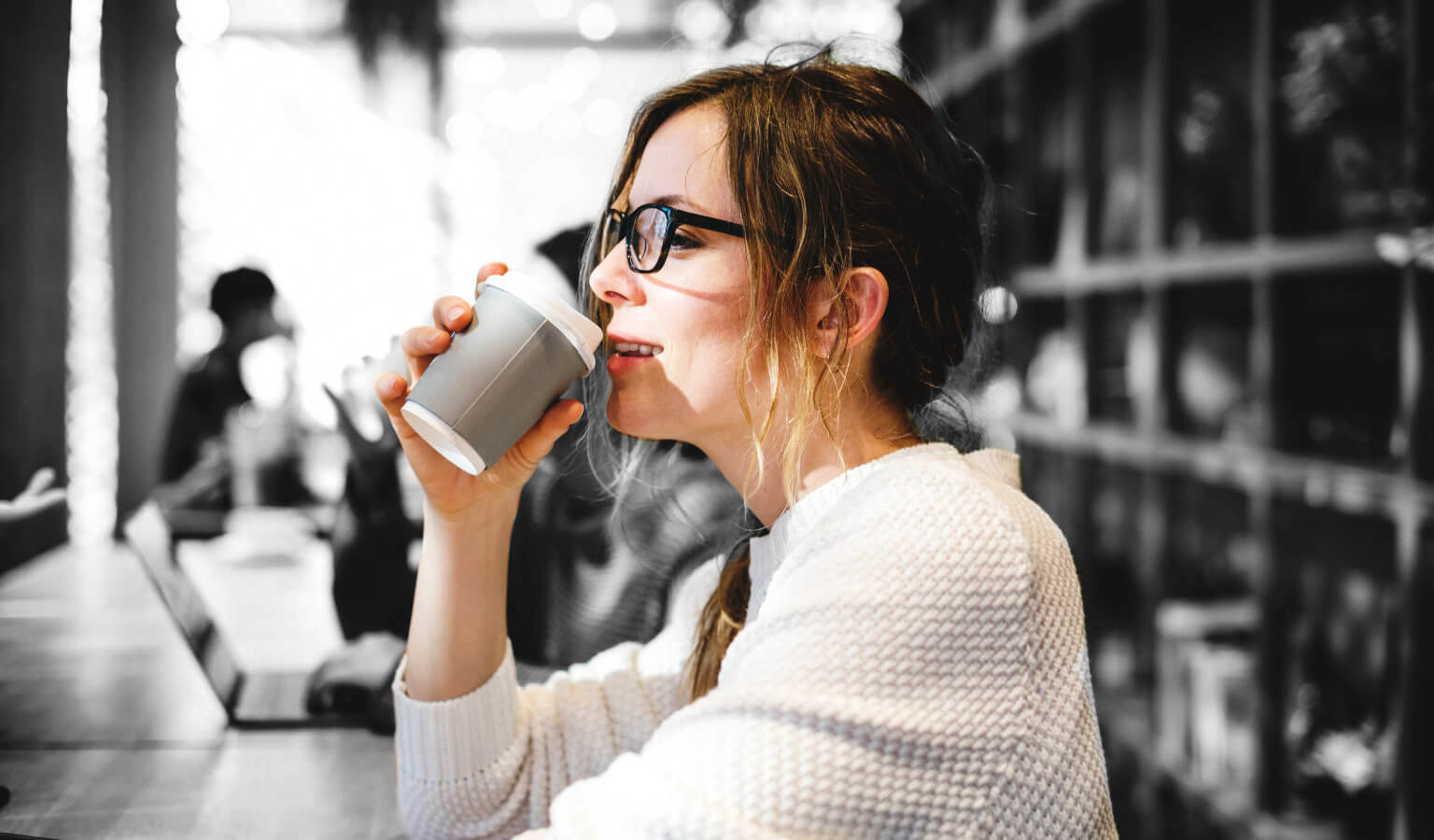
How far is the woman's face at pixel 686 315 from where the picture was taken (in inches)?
34.5

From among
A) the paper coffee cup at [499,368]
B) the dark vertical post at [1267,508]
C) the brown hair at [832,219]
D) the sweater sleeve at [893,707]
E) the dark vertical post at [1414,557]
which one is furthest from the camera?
the dark vertical post at [1267,508]

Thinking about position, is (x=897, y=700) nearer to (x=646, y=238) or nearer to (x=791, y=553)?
(x=791, y=553)

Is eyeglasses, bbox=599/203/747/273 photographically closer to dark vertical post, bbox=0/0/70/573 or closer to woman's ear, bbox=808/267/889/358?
woman's ear, bbox=808/267/889/358

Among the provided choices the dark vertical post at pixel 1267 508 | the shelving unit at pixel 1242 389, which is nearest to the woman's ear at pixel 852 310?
the shelving unit at pixel 1242 389

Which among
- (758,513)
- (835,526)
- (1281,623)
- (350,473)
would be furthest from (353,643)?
(1281,623)

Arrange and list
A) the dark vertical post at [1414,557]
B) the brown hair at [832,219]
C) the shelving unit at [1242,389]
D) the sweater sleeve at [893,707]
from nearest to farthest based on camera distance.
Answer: the sweater sleeve at [893,707], the brown hair at [832,219], the dark vertical post at [1414,557], the shelving unit at [1242,389]

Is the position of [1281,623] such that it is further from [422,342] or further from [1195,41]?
[422,342]

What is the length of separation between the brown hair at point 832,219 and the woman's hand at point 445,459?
0.16 metres

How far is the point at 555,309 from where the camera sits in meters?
0.76

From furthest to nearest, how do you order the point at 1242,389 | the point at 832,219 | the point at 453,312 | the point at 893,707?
1. the point at 1242,389
2. the point at 832,219
3. the point at 453,312
4. the point at 893,707

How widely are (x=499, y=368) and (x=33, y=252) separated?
32 centimetres

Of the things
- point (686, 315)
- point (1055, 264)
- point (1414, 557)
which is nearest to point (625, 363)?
point (686, 315)

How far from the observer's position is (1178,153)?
2375 millimetres

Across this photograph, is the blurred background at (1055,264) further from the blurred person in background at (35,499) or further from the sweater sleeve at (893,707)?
the sweater sleeve at (893,707)
